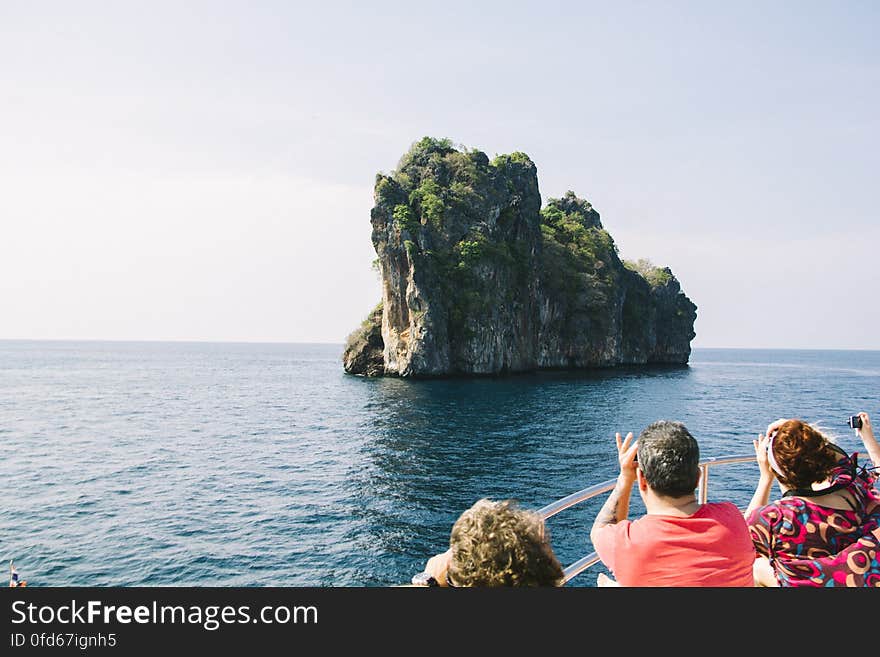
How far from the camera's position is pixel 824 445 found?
3.02 m

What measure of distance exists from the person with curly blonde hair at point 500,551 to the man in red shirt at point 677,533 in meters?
0.62

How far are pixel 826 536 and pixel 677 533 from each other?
1.00 metres

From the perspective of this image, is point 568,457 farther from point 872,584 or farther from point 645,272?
point 645,272

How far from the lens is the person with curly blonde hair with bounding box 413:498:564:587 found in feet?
6.72

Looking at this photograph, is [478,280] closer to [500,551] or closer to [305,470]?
[305,470]

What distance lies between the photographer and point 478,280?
65.9 m

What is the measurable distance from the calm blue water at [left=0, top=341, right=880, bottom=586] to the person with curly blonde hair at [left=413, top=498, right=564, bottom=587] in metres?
11.9

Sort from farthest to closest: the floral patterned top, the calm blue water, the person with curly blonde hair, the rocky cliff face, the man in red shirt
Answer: the rocky cliff face
the calm blue water
the floral patterned top
the man in red shirt
the person with curly blonde hair

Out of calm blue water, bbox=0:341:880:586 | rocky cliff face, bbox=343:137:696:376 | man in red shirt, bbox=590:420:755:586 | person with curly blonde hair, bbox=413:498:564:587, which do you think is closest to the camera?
person with curly blonde hair, bbox=413:498:564:587

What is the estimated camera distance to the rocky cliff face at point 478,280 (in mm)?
63094

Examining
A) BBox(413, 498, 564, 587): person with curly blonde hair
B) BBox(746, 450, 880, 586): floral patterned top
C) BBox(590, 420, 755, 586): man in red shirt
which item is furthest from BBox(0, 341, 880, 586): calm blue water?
BBox(413, 498, 564, 587): person with curly blonde hair

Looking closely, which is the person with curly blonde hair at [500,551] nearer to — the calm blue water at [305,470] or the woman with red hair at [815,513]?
the woman with red hair at [815,513]

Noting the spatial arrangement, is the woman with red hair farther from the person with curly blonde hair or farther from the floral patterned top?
the person with curly blonde hair

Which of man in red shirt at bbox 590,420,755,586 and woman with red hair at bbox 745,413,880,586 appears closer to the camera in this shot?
man in red shirt at bbox 590,420,755,586
